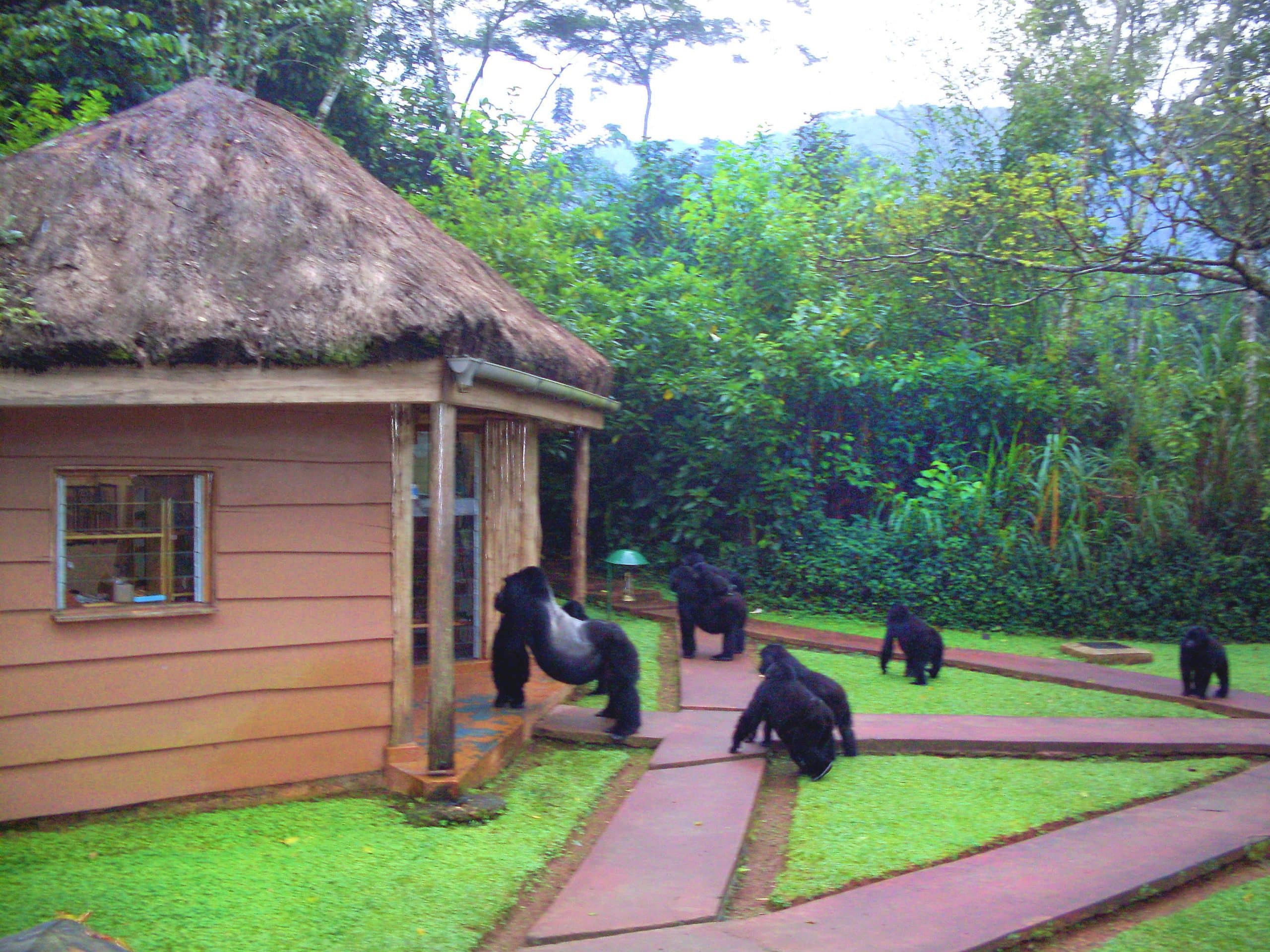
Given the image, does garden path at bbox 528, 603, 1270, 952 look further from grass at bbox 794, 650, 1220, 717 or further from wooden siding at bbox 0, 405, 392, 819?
wooden siding at bbox 0, 405, 392, 819

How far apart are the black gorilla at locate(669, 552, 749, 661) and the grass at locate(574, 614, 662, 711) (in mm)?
477

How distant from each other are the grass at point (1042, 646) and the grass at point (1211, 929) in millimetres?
4592

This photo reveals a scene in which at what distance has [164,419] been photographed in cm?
560

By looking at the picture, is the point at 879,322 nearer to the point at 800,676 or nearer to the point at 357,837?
the point at 800,676

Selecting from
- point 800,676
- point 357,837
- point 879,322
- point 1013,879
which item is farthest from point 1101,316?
point 357,837

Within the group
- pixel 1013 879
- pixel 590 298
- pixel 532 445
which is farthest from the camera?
pixel 590 298

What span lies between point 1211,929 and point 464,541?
6492 mm

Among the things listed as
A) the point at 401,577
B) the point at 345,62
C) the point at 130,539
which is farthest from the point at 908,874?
the point at 345,62

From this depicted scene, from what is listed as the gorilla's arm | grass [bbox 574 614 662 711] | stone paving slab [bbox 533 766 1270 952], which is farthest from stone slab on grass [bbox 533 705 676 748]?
stone paving slab [bbox 533 766 1270 952]

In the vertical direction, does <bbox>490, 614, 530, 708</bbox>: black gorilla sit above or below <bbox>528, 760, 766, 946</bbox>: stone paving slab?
above

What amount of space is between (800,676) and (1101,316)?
438 inches

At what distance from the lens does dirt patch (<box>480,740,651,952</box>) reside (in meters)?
4.32

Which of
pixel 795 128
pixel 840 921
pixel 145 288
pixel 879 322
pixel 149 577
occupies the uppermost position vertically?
pixel 795 128

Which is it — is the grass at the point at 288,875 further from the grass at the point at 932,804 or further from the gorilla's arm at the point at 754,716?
the grass at the point at 932,804
